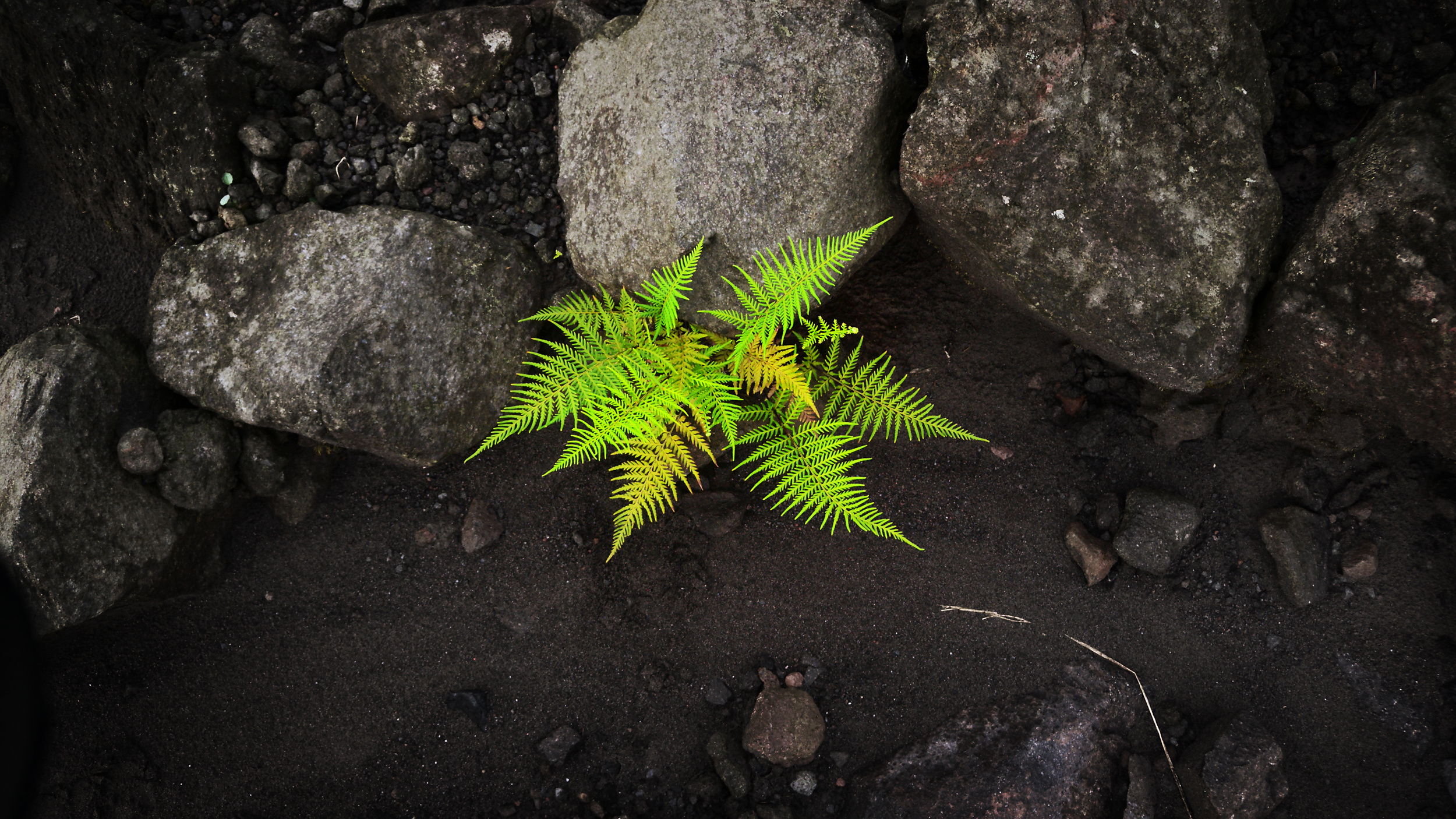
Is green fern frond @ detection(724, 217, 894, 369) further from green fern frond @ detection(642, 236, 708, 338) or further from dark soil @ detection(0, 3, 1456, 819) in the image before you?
dark soil @ detection(0, 3, 1456, 819)

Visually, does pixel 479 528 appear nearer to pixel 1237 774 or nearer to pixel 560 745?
pixel 560 745

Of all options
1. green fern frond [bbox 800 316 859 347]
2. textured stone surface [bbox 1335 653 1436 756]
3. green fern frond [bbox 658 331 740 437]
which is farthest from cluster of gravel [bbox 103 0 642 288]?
textured stone surface [bbox 1335 653 1436 756]

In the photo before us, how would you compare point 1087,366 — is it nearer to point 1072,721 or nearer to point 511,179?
point 1072,721

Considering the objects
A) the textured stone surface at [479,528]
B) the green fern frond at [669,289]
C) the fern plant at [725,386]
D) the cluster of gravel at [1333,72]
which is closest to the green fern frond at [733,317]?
the fern plant at [725,386]

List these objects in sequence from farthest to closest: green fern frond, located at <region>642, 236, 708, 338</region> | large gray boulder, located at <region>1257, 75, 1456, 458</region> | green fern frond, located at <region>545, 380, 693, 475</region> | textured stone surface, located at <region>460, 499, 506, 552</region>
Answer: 1. textured stone surface, located at <region>460, 499, 506, 552</region>
2. green fern frond, located at <region>545, 380, 693, 475</region>
3. green fern frond, located at <region>642, 236, 708, 338</region>
4. large gray boulder, located at <region>1257, 75, 1456, 458</region>

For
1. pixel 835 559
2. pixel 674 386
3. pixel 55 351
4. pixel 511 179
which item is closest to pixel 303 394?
pixel 55 351

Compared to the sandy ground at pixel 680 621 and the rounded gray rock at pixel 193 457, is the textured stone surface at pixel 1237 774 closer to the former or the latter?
the sandy ground at pixel 680 621

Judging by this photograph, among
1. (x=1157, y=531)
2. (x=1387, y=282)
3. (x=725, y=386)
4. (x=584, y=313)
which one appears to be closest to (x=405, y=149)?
(x=584, y=313)
